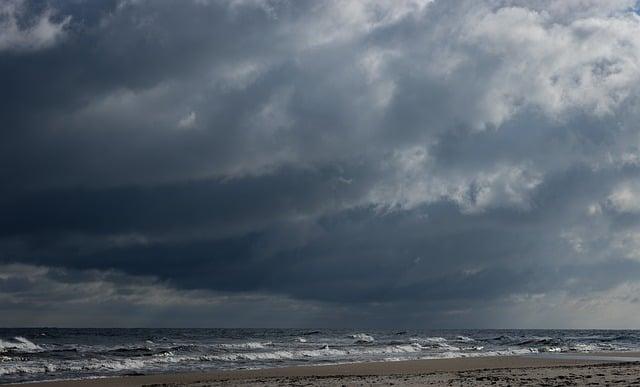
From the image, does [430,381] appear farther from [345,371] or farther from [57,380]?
[57,380]

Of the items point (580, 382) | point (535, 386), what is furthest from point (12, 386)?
point (580, 382)

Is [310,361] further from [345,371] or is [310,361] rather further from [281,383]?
[281,383]

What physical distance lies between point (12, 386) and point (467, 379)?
18.6 m

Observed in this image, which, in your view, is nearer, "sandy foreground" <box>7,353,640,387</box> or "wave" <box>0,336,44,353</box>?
"sandy foreground" <box>7,353,640,387</box>

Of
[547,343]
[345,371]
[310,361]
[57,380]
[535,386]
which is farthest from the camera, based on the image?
[547,343]

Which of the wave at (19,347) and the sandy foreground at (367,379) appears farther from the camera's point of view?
the wave at (19,347)

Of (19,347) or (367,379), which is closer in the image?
(367,379)

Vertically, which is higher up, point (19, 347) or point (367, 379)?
point (19, 347)

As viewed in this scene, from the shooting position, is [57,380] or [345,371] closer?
[57,380]

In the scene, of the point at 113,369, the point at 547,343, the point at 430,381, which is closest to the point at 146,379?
the point at 113,369

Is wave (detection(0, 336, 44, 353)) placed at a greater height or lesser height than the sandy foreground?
greater

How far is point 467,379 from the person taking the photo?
26891 millimetres

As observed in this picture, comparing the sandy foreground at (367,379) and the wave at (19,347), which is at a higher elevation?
the wave at (19,347)

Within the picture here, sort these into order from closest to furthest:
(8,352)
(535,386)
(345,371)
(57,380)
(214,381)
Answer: (535,386) < (214,381) < (57,380) < (345,371) < (8,352)
